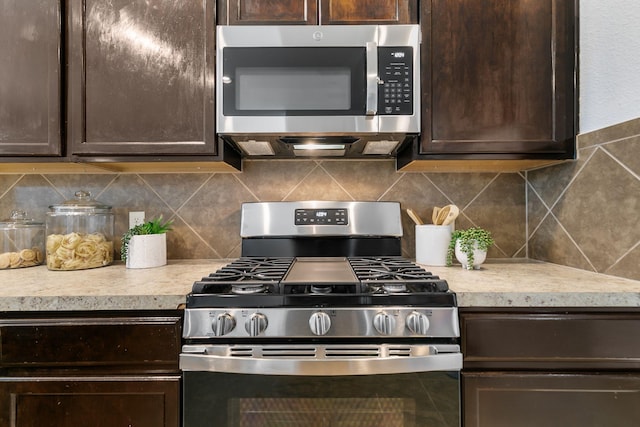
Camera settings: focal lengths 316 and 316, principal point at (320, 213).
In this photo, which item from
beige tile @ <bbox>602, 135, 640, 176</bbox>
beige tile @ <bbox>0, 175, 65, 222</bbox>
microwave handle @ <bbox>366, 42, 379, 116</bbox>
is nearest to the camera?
beige tile @ <bbox>602, 135, 640, 176</bbox>

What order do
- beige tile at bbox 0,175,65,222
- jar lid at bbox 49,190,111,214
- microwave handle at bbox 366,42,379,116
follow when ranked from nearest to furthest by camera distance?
microwave handle at bbox 366,42,379,116
jar lid at bbox 49,190,111,214
beige tile at bbox 0,175,65,222

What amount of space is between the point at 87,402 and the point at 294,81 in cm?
123

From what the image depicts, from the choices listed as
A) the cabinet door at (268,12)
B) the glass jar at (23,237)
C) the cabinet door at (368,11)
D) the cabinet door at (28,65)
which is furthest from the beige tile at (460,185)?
the glass jar at (23,237)

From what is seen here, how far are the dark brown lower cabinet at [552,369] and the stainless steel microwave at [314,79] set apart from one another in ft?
2.53

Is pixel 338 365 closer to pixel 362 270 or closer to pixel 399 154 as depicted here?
pixel 362 270

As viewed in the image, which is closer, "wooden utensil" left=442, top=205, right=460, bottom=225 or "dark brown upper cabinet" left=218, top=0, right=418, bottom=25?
"dark brown upper cabinet" left=218, top=0, right=418, bottom=25

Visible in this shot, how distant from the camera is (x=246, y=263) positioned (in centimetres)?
136

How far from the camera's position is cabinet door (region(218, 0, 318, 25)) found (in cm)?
123

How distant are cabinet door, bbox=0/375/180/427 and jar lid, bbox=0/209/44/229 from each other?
2.84ft

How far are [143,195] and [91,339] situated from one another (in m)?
0.85

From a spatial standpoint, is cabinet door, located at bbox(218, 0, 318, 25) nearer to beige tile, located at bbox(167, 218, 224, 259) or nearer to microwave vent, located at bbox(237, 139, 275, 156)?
microwave vent, located at bbox(237, 139, 275, 156)

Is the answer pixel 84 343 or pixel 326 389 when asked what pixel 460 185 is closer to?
pixel 326 389

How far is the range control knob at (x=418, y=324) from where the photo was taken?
88 cm

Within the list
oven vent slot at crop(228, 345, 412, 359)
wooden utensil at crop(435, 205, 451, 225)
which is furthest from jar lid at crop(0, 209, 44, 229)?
wooden utensil at crop(435, 205, 451, 225)
